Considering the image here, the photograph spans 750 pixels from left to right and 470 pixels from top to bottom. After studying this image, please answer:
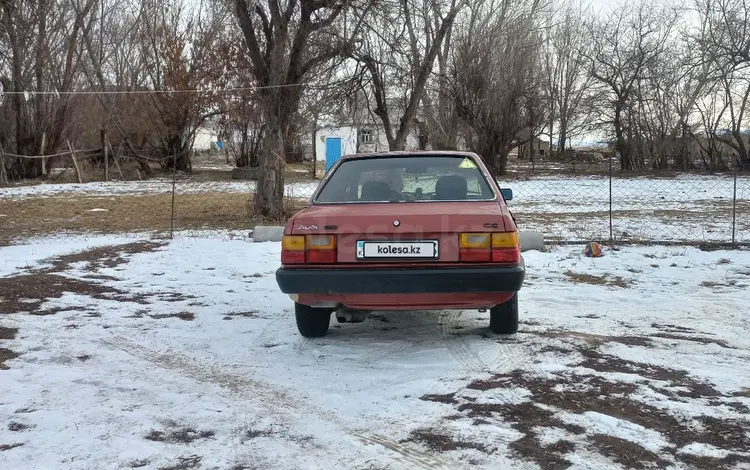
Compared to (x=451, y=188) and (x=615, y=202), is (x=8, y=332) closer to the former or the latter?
(x=451, y=188)

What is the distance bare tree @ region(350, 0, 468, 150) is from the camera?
13789 millimetres

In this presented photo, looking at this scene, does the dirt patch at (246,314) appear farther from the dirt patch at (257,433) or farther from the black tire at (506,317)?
the dirt patch at (257,433)

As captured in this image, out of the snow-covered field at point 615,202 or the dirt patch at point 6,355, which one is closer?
the dirt patch at point 6,355

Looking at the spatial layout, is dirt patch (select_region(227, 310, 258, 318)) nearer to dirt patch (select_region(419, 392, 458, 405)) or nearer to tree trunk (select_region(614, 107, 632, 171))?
dirt patch (select_region(419, 392, 458, 405))

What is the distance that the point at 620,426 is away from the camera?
10.4ft

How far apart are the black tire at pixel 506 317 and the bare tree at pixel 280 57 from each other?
8.40 meters

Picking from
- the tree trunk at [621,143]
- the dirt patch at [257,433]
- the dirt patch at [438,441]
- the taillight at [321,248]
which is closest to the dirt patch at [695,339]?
the dirt patch at [438,441]

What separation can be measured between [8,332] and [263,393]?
255 cm

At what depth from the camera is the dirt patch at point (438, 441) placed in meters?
2.97

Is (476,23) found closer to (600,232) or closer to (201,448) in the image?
(600,232)

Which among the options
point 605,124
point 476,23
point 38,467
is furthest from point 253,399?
point 605,124

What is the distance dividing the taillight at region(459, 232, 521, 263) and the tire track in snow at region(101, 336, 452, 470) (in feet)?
4.61

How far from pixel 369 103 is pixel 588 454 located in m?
16.4

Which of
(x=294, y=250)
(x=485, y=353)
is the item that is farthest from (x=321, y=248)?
(x=485, y=353)
